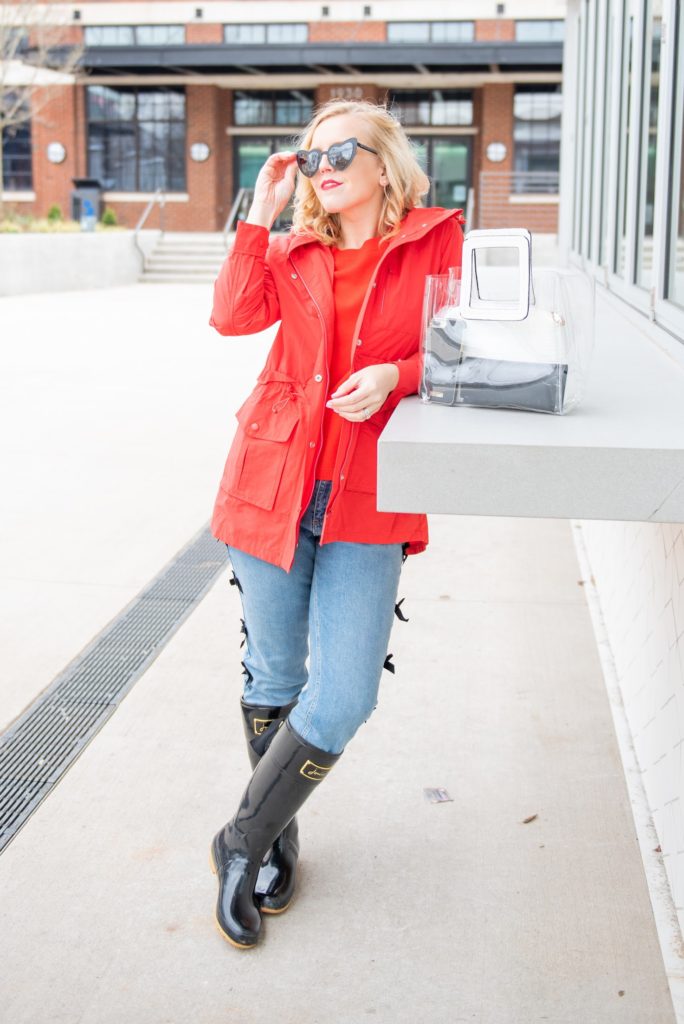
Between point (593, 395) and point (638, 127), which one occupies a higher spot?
point (638, 127)

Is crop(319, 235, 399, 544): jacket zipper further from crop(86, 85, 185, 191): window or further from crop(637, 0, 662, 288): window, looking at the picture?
crop(86, 85, 185, 191): window

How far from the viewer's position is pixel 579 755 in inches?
130

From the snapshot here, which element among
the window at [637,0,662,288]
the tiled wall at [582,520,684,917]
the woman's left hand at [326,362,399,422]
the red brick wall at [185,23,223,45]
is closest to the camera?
the woman's left hand at [326,362,399,422]

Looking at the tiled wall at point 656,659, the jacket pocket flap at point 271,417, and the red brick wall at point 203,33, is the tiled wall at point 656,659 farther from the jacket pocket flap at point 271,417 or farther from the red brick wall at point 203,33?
the red brick wall at point 203,33

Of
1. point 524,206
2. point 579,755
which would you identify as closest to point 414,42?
point 524,206

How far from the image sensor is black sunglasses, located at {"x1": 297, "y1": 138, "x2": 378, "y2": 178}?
90.7 inches

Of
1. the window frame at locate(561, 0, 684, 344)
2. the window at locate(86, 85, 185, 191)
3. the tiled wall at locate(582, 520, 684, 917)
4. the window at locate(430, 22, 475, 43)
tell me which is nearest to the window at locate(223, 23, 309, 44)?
the window at locate(86, 85, 185, 191)

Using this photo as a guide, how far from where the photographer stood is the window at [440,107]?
Result: 2891 centimetres

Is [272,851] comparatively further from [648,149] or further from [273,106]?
[273,106]

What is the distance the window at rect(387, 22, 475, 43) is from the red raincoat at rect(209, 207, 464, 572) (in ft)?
92.0

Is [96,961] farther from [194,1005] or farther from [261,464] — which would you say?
[261,464]

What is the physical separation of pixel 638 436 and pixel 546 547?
371cm

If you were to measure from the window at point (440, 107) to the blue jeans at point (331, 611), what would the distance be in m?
28.2

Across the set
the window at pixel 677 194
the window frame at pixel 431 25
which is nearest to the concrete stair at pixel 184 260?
the window frame at pixel 431 25
